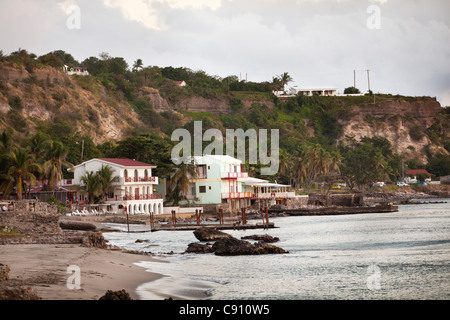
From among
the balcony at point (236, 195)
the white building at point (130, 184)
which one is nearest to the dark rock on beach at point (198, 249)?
the white building at point (130, 184)

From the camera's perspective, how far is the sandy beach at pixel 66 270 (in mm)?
15742

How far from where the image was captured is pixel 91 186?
6094cm

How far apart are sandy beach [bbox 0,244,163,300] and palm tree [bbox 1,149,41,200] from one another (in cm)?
2392

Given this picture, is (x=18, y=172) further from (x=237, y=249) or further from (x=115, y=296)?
(x=115, y=296)

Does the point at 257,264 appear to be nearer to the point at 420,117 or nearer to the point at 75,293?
the point at 75,293

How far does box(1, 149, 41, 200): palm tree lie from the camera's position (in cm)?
4991

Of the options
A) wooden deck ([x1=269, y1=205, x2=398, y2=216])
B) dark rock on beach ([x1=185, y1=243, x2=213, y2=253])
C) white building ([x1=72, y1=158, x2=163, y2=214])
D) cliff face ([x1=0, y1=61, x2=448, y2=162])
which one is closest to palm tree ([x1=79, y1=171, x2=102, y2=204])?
white building ([x1=72, y1=158, x2=163, y2=214])

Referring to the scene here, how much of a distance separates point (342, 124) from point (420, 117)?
21761 millimetres

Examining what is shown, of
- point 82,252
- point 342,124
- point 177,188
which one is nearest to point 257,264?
point 82,252

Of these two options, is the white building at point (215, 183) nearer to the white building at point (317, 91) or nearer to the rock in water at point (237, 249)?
the rock in water at point (237, 249)

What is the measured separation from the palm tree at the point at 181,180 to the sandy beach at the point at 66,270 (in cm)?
4169

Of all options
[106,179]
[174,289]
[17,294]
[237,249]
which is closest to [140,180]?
[106,179]

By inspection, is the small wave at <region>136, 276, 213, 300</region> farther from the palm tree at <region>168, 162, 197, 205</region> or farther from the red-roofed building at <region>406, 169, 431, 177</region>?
the red-roofed building at <region>406, 169, 431, 177</region>
